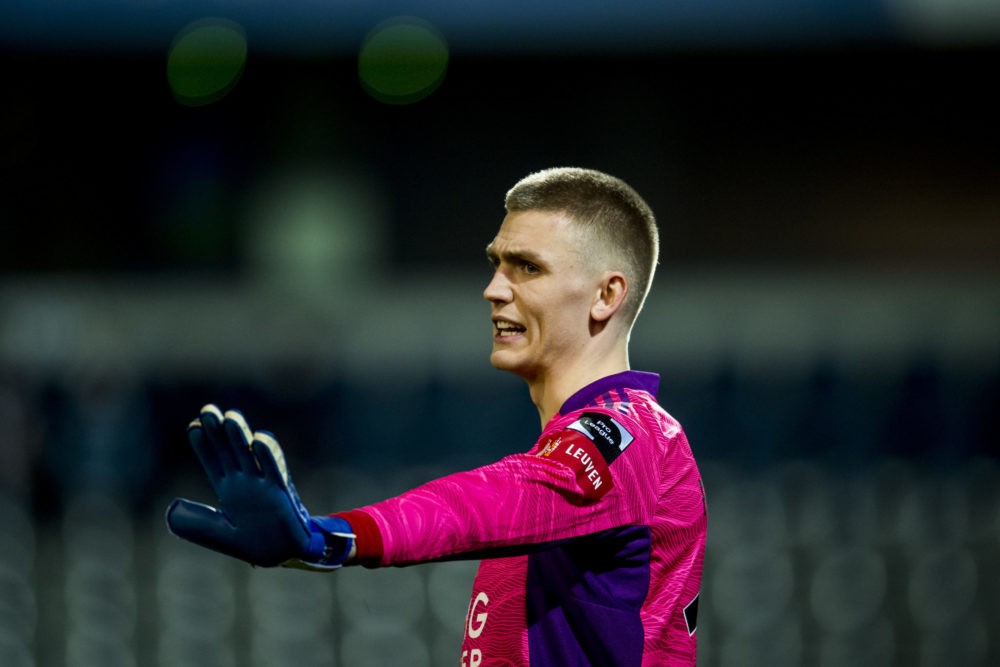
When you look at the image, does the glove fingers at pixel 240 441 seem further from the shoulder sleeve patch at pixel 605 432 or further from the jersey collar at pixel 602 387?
the jersey collar at pixel 602 387

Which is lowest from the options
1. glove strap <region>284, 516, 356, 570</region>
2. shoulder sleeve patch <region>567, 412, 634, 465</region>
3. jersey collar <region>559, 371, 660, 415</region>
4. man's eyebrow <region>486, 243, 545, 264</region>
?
glove strap <region>284, 516, 356, 570</region>

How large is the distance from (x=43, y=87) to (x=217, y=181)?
1.66 m

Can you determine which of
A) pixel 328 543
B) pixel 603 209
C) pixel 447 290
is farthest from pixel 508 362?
pixel 447 290

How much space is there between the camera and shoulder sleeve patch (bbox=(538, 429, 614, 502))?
1868 mm

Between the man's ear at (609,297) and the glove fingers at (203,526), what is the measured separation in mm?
995

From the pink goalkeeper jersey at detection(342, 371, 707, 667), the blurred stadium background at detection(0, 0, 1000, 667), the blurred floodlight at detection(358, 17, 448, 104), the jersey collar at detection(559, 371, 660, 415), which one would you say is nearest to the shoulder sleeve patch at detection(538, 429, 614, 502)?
the pink goalkeeper jersey at detection(342, 371, 707, 667)

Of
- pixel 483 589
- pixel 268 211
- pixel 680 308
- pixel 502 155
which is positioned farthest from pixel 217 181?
pixel 483 589

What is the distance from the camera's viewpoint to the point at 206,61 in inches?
340

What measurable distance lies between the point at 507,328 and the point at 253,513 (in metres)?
0.90

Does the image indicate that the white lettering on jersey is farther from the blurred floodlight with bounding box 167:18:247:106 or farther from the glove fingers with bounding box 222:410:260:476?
the blurred floodlight with bounding box 167:18:247:106

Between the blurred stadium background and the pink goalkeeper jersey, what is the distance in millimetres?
2974

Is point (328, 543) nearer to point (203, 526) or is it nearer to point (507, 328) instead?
point (203, 526)

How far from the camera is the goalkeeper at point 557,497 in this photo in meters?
1.66

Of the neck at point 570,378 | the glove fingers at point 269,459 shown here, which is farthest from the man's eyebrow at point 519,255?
the glove fingers at point 269,459
